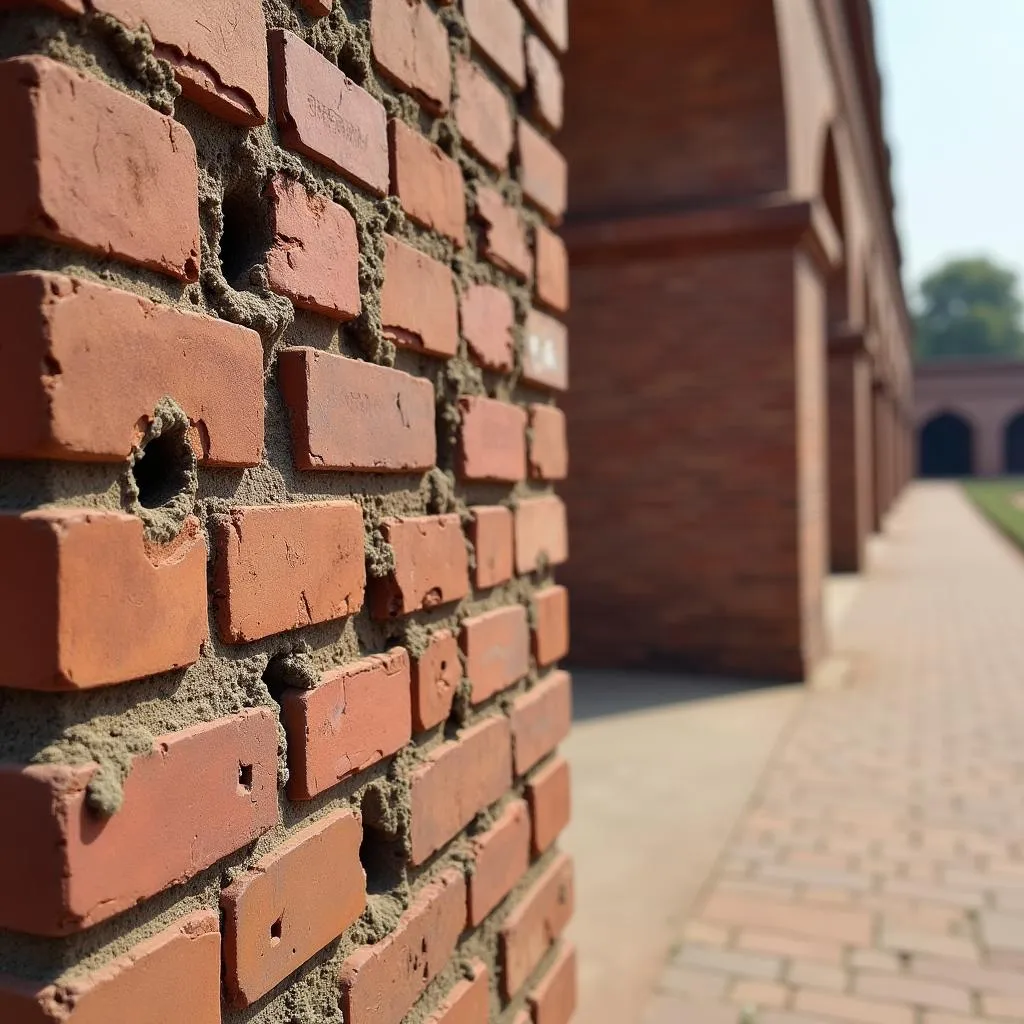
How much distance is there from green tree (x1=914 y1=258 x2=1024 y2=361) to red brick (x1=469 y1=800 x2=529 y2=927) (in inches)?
3057

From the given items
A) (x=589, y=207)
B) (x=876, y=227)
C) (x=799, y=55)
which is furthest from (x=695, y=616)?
(x=876, y=227)

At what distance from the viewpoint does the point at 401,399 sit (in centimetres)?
107

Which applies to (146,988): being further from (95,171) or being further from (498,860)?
(498,860)

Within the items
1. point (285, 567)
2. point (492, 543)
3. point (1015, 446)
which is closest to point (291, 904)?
point (285, 567)

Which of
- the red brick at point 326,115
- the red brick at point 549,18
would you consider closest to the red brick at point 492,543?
the red brick at point 326,115

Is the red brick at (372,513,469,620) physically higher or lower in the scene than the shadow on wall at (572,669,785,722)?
higher

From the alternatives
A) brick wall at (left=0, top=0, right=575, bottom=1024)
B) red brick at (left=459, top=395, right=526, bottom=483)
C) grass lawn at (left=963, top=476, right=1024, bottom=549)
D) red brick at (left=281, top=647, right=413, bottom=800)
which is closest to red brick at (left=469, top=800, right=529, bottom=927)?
brick wall at (left=0, top=0, right=575, bottom=1024)

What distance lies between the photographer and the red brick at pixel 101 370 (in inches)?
24.3

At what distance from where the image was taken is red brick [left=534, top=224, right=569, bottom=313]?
1507mm

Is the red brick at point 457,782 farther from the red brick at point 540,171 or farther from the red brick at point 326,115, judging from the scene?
the red brick at point 540,171

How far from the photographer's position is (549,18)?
1.55m

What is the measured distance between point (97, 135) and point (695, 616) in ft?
19.2

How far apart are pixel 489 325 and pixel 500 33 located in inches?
16.0

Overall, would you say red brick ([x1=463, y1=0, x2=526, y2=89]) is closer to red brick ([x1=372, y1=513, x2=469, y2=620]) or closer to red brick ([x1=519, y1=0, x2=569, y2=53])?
red brick ([x1=519, y1=0, x2=569, y2=53])
